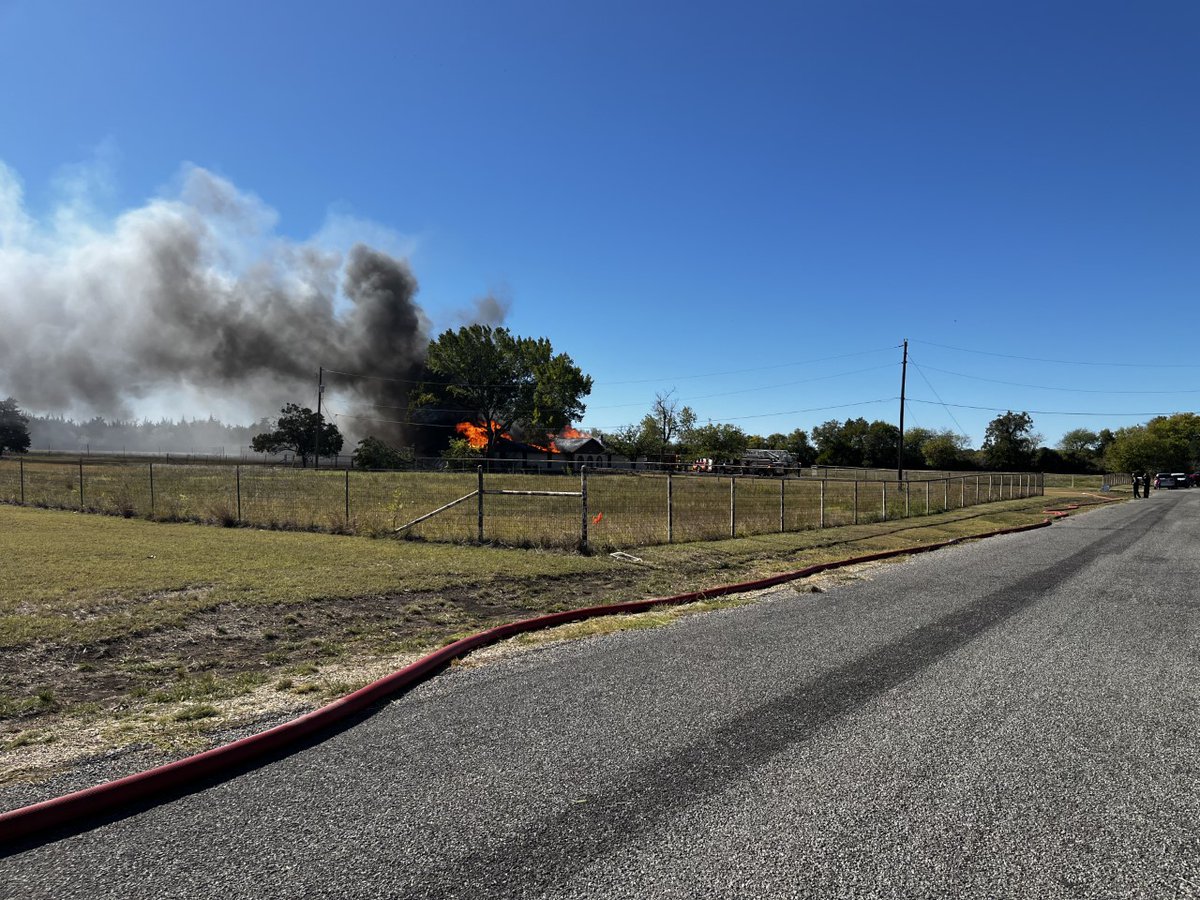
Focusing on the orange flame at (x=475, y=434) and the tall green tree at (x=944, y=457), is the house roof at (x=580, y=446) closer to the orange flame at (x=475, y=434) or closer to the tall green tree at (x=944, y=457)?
A: the orange flame at (x=475, y=434)

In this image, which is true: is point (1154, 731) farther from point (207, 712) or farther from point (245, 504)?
point (245, 504)

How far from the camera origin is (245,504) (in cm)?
1617

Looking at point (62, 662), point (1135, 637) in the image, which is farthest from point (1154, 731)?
point (62, 662)

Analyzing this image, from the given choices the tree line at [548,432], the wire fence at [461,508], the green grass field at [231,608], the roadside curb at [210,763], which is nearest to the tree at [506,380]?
the tree line at [548,432]

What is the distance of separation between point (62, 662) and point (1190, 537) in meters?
20.7

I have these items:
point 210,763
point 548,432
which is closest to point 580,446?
point 548,432

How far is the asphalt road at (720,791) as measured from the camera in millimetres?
2537

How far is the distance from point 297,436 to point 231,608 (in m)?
66.5

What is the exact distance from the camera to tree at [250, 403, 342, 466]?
224 ft

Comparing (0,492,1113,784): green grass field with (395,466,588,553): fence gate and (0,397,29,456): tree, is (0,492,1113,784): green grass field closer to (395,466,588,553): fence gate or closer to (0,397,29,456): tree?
(395,466,588,553): fence gate

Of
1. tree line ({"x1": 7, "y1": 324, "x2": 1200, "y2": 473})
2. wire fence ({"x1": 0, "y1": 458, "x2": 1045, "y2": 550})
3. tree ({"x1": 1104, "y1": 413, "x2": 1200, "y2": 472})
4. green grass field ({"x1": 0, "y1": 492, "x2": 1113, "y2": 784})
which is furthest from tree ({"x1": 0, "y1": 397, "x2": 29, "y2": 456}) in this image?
tree ({"x1": 1104, "y1": 413, "x2": 1200, "y2": 472})

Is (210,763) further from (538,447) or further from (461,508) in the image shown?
(538,447)

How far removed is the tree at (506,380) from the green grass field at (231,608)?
5465 cm

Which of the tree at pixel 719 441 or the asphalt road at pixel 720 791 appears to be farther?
the tree at pixel 719 441
